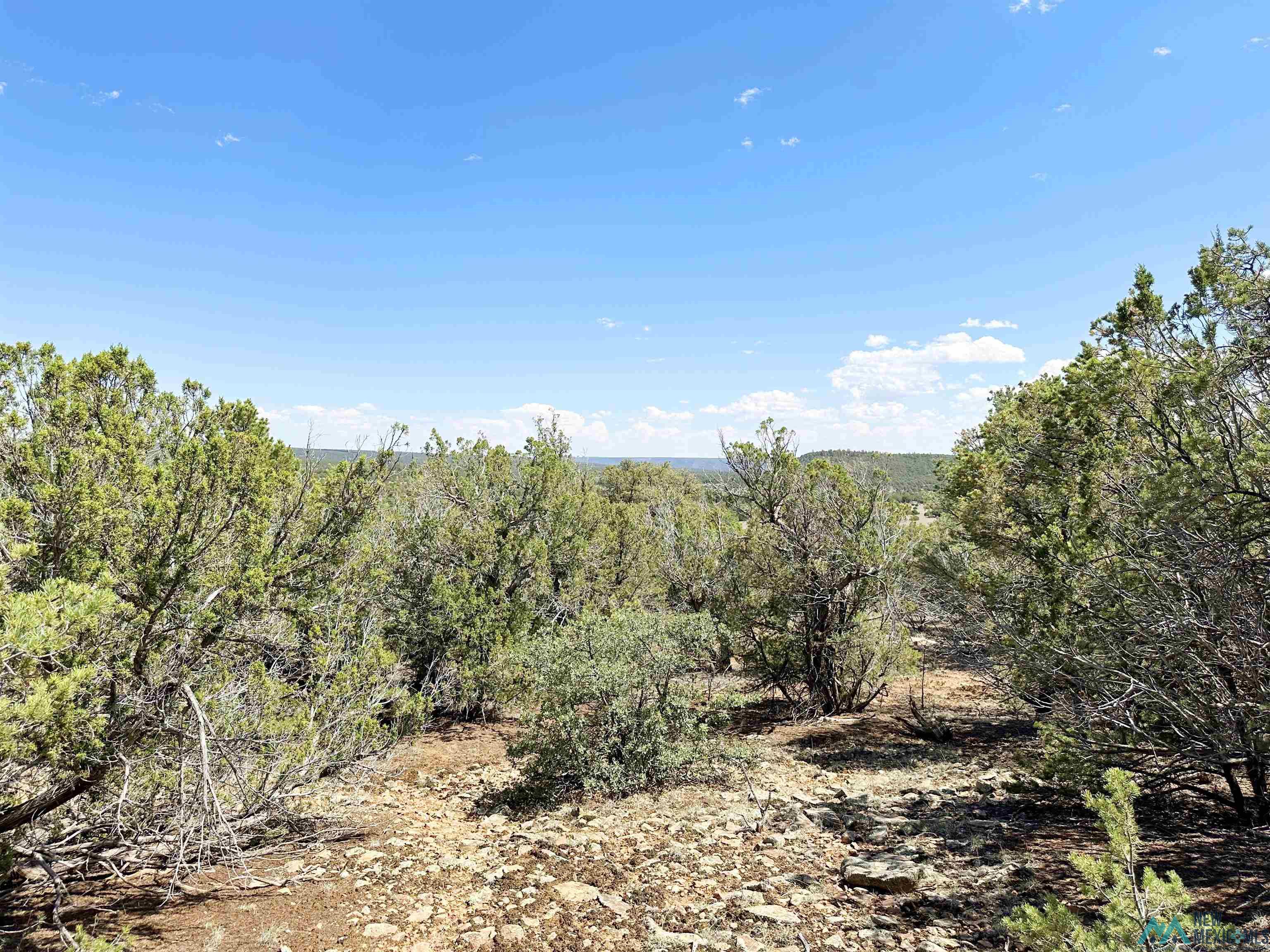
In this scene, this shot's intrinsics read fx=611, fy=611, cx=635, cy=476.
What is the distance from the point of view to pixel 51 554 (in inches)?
175

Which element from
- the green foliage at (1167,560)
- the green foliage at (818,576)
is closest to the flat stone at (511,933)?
the green foliage at (1167,560)

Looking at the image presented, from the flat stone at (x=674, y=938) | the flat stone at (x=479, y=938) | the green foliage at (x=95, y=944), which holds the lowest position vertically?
the flat stone at (x=479, y=938)

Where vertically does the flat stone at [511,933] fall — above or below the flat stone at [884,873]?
below

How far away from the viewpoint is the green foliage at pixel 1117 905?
2693mm

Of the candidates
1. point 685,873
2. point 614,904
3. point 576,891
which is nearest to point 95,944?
point 576,891

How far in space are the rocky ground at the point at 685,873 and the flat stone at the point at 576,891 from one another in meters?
0.02

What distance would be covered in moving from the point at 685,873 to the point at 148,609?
5.11 meters

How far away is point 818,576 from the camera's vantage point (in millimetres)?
11531

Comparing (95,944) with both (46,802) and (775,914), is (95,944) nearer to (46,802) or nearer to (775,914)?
(46,802)

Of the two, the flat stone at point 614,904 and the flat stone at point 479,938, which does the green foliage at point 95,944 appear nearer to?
the flat stone at point 479,938

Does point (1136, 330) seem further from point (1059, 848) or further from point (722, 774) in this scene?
point (722, 774)

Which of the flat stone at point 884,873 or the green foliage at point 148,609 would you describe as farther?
the flat stone at point 884,873

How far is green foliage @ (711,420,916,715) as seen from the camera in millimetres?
11414

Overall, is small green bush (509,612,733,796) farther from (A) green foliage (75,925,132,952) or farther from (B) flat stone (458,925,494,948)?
(A) green foliage (75,925,132,952)
